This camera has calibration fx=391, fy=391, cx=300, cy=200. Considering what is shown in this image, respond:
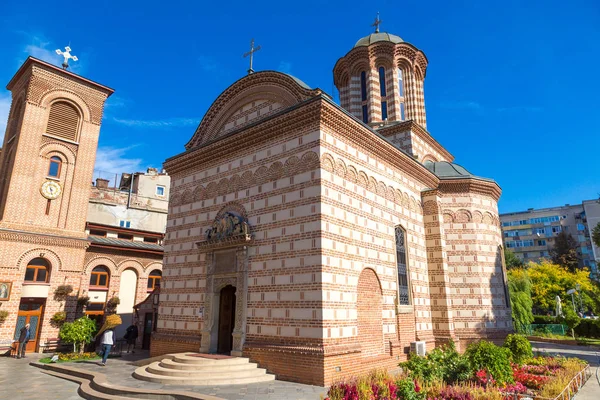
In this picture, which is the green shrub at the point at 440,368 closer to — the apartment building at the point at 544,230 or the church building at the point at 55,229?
the church building at the point at 55,229

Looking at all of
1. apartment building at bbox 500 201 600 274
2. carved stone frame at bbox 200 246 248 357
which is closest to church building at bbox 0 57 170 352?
carved stone frame at bbox 200 246 248 357

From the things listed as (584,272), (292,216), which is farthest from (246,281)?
(584,272)

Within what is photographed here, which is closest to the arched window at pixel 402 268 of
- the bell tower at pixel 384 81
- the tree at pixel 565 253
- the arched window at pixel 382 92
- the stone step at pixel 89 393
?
the bell tower at pixel 384 81

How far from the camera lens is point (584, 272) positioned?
38.8 metres

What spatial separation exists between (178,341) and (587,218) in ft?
195

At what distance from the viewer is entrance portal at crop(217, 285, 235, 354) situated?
40.7 ft

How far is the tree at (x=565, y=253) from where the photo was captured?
45531 mm

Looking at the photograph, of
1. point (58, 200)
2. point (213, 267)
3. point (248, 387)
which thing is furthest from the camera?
point (58, 200)

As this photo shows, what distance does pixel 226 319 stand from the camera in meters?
12.7

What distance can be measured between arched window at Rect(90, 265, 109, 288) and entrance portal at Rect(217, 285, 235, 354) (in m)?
12.3

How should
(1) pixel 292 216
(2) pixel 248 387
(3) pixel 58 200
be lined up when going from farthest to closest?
1. (3) pixel 58 200
2. (1) pixel 292 216
3. (2) pixel 248 387

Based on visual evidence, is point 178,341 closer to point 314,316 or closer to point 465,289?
point 314,316

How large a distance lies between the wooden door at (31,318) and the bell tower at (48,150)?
3.45 metres

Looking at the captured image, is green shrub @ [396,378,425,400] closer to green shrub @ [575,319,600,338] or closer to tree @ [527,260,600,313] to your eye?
green shrub @ [575,319,600,338]
